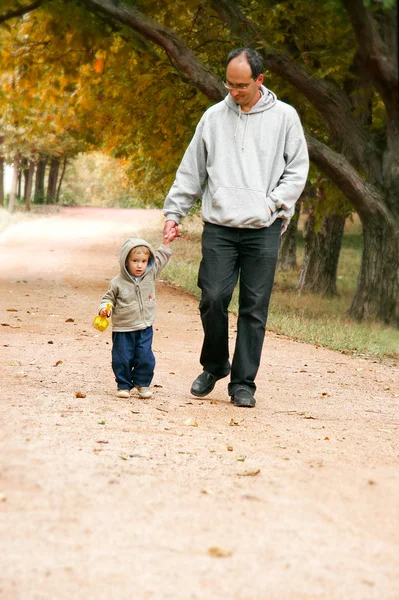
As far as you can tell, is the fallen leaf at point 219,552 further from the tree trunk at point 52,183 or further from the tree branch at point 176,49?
the tree trunk at point 52,183

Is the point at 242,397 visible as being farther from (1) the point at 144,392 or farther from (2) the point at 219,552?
(2) the point at 219,552

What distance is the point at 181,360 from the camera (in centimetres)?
900

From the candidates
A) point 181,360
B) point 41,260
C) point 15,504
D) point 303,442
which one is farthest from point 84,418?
point 41,260

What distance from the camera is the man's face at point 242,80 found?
5.96m

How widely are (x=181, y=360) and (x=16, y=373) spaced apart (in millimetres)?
2045

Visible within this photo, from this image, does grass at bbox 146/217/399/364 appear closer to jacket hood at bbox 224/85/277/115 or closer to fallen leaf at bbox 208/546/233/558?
jacket hood at bbox 224/85/277/115

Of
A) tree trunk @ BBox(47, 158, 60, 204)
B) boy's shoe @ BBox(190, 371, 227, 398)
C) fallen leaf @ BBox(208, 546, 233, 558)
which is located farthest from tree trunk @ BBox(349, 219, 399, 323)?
tree trunk @ BBox(47, 158, 60, 204)

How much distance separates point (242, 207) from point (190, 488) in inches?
92.1

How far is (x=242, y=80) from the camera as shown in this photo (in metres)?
5.98

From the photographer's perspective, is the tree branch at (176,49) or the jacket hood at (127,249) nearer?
the jacket hood at (127,249)

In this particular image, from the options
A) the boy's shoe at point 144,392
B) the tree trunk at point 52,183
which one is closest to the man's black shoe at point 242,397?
the boy's shoe at point 144,392

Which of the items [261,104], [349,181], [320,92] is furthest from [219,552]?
[320,92]

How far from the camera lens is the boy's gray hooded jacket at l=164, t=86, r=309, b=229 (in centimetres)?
606

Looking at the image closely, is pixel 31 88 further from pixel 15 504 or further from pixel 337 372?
pixel 15 504
